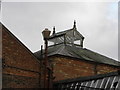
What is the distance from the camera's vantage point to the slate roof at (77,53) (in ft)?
87.6

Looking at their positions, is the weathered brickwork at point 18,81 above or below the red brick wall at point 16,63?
below

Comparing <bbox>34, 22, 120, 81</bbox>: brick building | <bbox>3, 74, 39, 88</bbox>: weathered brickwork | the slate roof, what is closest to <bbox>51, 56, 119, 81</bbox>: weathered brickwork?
<bbox>34, 22, 120, 81</bbox>: brick building

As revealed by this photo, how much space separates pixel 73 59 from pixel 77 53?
1703 mm

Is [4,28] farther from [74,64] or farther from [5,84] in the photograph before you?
[74,64]

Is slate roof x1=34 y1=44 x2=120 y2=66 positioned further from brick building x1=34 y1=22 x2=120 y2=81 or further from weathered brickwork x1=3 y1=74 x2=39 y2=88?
weathered brickwork x1=3 y1=74 x2=39 y2=88

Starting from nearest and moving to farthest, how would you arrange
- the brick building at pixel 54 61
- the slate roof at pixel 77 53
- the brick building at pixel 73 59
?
1. the brick building at pixel 54 61
2. the brick building at pixel 73 59
3. the slate roof at pixel 77 53

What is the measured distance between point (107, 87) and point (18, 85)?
6.57 m

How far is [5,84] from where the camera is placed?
2031 centimetres

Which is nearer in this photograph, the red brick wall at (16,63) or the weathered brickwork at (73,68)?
the red brick wall at (16,63)

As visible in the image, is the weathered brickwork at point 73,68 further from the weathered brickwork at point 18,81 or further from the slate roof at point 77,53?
the weathered brickwork at point 18,81

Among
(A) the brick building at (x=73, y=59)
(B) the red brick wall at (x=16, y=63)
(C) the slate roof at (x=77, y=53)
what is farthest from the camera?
(C) the slate roof at (x=77, y=53)

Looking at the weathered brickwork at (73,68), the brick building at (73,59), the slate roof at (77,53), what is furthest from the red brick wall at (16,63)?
the slate roof at (77,53)

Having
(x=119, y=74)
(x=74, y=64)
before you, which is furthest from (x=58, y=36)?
(x=119, y=74)

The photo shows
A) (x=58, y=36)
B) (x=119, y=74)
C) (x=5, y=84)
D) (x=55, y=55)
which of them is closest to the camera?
(x=119, y=74)
